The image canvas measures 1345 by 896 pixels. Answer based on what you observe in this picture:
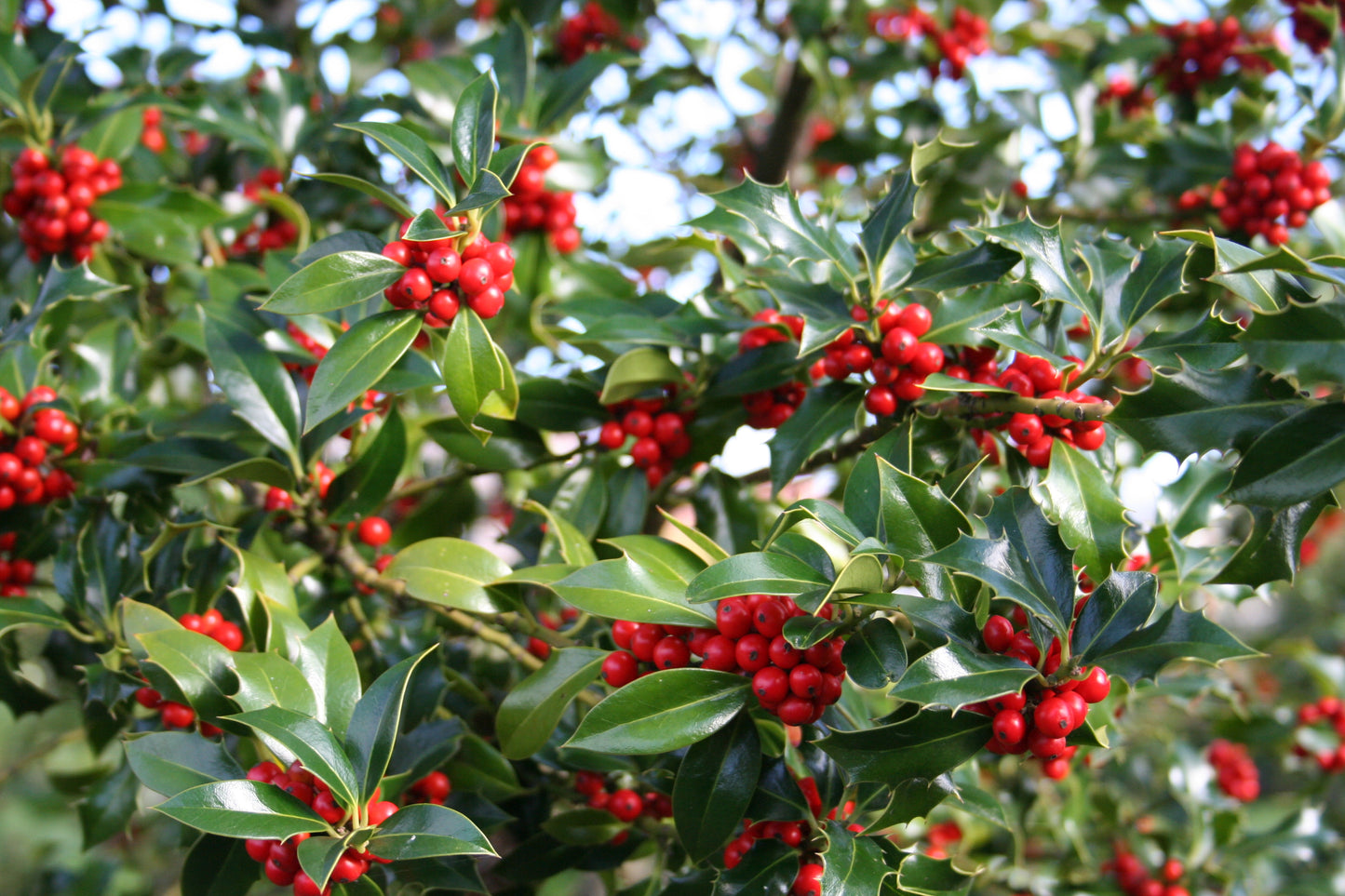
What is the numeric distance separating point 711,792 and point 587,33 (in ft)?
7.35

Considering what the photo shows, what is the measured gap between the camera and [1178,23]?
7.81ft

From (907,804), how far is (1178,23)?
2315mm

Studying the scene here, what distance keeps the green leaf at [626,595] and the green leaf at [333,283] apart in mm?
414

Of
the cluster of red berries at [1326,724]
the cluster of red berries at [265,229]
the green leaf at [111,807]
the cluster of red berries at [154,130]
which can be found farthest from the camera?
the cluster of red berries at [1326,724]

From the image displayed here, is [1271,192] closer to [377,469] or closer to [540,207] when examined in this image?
[540,207]

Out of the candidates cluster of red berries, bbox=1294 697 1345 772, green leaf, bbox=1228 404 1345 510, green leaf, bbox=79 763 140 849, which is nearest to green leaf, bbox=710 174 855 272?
green leaf, bbox=1228 404 1345 510

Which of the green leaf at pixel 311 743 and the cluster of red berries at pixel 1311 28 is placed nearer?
the green leaf at pixel 311 743

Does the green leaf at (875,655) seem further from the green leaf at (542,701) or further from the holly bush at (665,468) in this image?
the green leaf at (542,701)

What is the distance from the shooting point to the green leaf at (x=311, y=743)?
96 centimetres

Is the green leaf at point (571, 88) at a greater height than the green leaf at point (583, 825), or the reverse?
the green leaf at point (571, 88)

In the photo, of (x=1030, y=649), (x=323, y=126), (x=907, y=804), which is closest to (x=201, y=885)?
(x=907, y=804)

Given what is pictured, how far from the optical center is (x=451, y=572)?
1.24 meters

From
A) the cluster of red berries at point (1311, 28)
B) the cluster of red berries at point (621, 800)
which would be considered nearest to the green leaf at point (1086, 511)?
the cluster of red berries at point (621, 800)

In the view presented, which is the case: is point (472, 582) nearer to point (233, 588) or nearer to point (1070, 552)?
point (233, 588)
